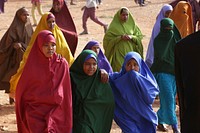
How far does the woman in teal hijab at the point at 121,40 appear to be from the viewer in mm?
8961

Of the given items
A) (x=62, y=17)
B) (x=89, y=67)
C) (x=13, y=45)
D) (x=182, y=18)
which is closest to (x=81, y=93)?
(x=89, y=67)

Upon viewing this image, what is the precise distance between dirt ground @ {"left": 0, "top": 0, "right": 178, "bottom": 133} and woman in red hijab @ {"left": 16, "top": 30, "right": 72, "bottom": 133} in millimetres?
2102

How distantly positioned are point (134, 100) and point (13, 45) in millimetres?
3292

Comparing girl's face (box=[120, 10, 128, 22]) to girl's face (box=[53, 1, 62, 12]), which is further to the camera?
girl's face (box=[53, 1, 62, 12])

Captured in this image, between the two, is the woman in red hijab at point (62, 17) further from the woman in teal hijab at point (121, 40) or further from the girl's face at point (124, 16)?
the girl's face at point (124, 16)

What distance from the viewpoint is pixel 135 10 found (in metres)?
23.3

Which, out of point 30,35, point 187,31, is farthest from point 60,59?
point 187,31

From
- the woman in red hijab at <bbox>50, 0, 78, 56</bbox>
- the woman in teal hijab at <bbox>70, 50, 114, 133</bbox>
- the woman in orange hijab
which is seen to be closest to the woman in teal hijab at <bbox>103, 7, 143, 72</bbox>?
the woman in red hijab at <bbox>50, 0, 78, 56</bbox>

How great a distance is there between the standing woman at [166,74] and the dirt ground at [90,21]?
0.32 meters

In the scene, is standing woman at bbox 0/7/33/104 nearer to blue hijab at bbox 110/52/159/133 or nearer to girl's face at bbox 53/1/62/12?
girl's face at bbox 53/1/62/12

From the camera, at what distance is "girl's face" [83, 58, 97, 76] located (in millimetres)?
6148

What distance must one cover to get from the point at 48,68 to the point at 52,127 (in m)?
0.59

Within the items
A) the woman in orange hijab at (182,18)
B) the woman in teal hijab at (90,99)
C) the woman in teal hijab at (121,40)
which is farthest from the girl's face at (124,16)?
the woman in teal hijab at (90,99)

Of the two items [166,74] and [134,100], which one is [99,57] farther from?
[134,100]
